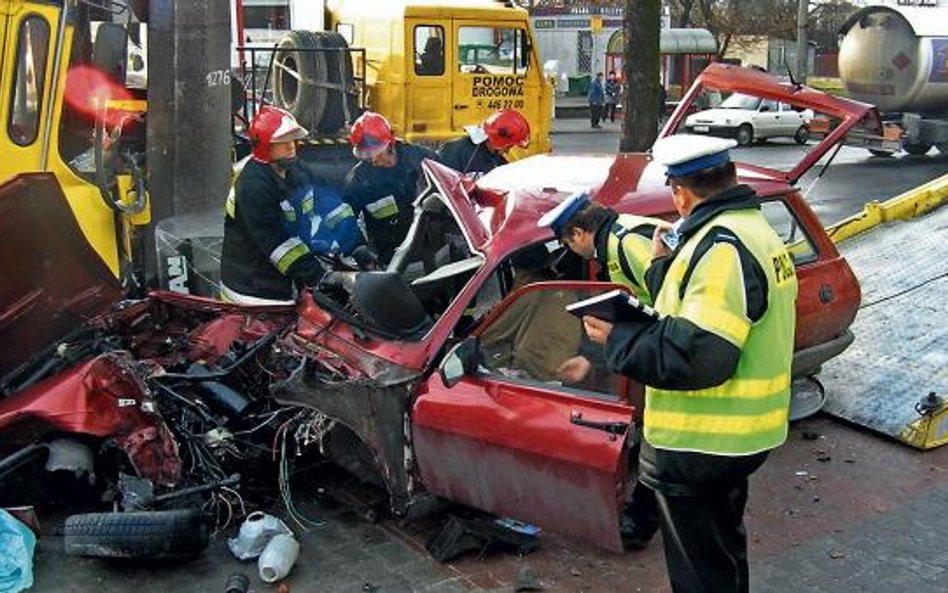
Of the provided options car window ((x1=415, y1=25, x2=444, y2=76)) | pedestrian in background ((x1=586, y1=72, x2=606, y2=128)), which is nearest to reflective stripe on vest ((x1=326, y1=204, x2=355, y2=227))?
car window ((x1=415, y1=25, x2=444, y2=76))

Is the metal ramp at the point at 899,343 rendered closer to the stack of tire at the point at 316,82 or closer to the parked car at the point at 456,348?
the parked car at the point at 456,348

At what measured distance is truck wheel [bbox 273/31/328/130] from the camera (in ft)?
39.9

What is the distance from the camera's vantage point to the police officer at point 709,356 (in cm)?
297

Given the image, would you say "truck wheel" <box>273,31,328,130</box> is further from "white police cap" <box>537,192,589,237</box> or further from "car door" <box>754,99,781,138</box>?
"car door" <box>754,99,781,138</box>

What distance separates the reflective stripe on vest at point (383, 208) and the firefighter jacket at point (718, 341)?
339 centimetres

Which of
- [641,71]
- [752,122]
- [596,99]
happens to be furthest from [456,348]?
[596,99]

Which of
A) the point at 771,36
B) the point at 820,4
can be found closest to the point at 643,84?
the point at 771,36

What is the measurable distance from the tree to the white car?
15454 mm

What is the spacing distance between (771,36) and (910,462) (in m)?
42.5

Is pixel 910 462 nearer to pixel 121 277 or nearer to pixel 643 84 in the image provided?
pixel 121 277

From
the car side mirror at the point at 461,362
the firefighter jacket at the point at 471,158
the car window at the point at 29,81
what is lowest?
the car side mirror at the point at 461,362

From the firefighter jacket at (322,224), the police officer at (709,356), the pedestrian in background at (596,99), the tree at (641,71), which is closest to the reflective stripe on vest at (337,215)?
the firefighter jacket at (322,224)

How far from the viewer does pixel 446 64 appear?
13305mm

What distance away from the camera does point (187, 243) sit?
7.02m
